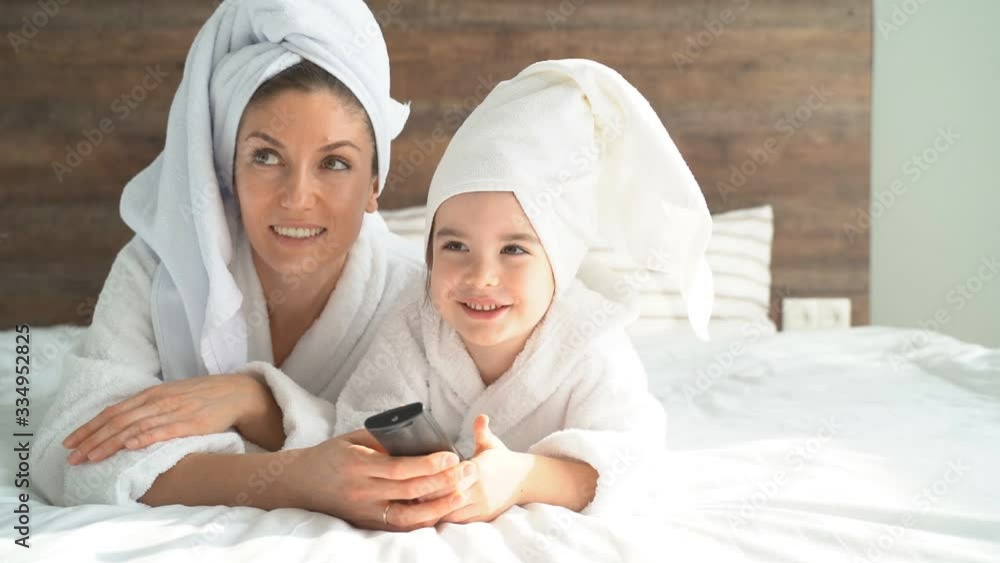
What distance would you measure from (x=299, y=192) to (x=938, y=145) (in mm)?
2495

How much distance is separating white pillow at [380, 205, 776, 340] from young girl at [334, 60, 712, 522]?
3.48 feet

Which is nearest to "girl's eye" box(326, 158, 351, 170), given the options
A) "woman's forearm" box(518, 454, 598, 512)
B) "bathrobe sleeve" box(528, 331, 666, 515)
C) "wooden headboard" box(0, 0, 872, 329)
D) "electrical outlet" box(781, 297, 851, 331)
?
"bathrobe sleeve" box(528, 331, 666, 515)

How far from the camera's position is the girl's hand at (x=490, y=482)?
3.78ft

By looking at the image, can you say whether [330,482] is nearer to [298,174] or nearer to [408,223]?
[298,174]

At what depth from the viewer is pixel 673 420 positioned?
1.80m

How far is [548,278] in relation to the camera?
1419 millimetres

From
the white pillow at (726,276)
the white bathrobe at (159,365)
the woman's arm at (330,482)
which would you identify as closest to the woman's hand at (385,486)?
the woman's arm at (330,482)

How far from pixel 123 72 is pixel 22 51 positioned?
1.00ft

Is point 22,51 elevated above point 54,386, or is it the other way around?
point 22,51

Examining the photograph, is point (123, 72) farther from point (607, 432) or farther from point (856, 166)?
point (856, 166)

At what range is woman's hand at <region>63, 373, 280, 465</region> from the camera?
1279mm

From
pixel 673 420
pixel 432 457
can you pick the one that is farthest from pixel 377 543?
pixel 673 420

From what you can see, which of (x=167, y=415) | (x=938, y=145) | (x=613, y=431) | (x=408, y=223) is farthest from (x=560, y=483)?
(x=938, y=145)

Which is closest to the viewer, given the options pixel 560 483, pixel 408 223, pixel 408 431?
pixel 408 431
